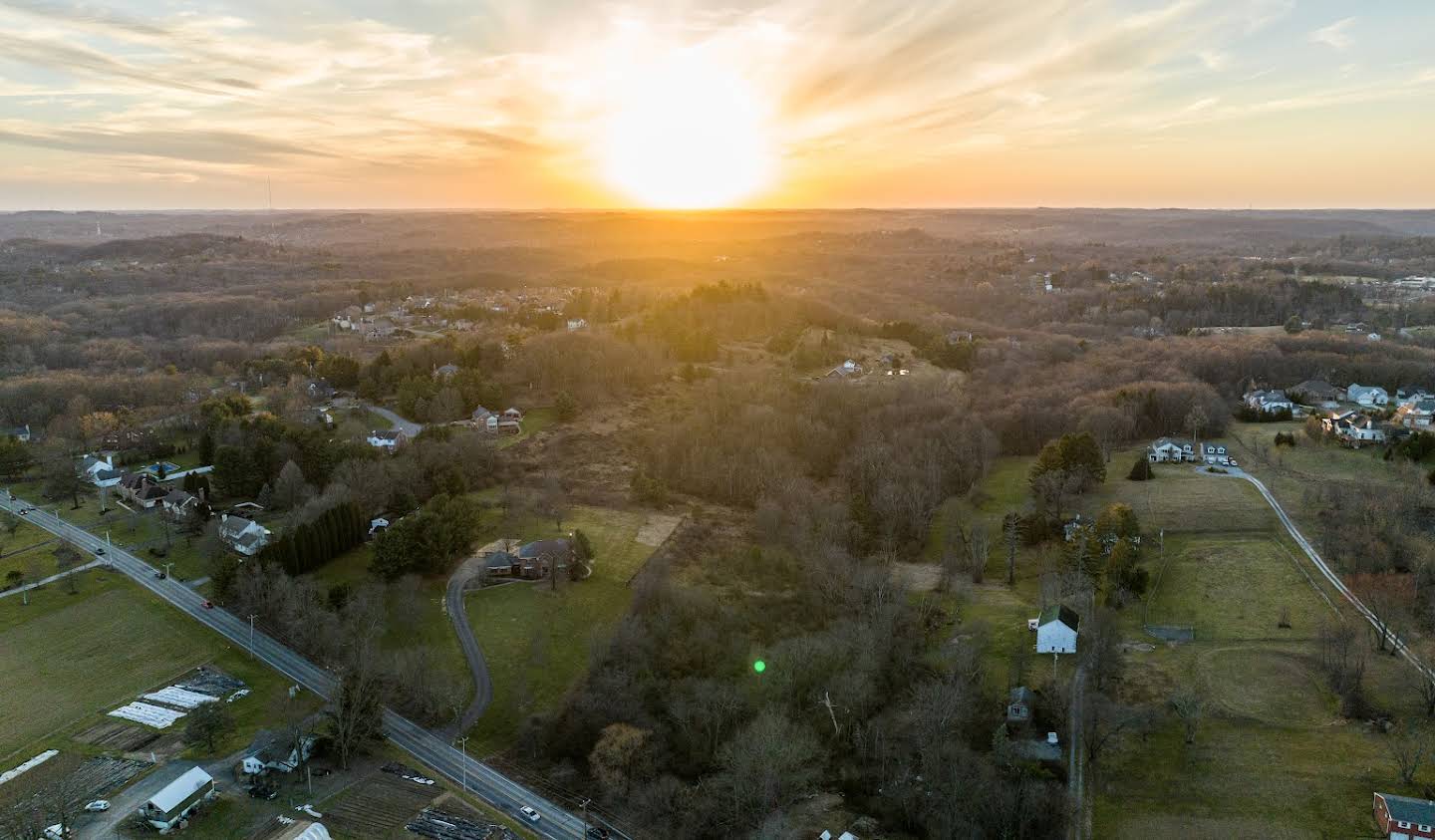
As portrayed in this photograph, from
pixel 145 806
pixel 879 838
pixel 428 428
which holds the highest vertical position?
pixel 428 428

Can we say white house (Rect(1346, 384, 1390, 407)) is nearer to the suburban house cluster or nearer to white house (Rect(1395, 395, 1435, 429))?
white house (Rect(1395, 395, 1435, 429))

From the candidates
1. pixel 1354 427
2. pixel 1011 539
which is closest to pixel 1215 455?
pixel 1354 427

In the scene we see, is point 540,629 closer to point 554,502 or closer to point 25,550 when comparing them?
point 554,502

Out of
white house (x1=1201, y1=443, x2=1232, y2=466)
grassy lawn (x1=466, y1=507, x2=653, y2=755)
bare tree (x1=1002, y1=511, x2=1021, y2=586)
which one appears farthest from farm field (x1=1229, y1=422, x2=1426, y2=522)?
grassy lawn (x1=466, y1=507, x2=653, y2=755)

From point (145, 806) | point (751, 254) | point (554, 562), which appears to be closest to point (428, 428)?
point (554, 562)

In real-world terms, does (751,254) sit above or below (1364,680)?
above

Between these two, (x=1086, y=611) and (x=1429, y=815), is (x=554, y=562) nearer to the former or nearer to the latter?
(x=1086, y=611)
